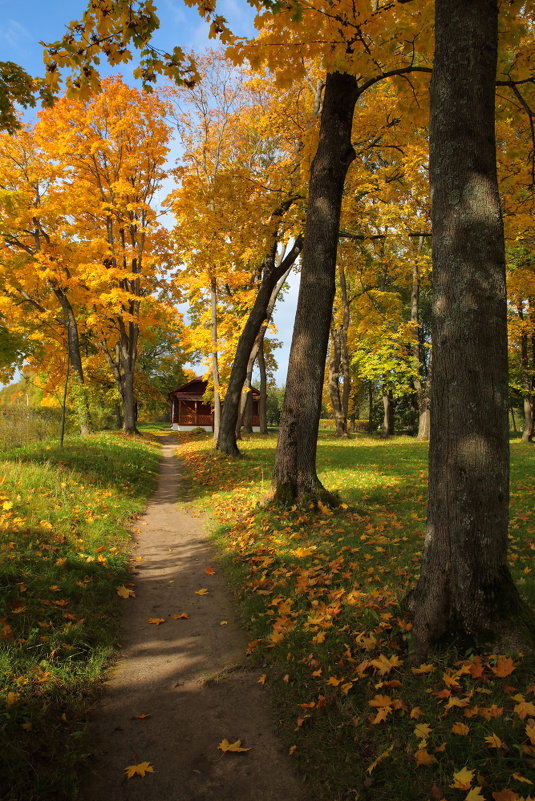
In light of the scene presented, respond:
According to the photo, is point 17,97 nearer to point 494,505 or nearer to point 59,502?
point 59,502

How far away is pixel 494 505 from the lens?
3252 mm

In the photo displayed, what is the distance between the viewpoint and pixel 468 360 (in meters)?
3.27

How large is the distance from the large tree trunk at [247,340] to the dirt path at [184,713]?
34.6 feet

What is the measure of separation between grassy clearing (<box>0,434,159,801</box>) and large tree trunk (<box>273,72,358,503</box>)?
2943 millimetres

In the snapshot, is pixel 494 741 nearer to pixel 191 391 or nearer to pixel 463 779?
pixel 463 779

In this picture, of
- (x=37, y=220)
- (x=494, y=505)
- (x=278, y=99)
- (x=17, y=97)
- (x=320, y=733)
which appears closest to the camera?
(x=320, y=733)

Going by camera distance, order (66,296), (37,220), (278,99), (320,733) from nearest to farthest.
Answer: (320,733) → (278,99) → (37,220) → (66,296)

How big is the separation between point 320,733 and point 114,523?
18.1 ft

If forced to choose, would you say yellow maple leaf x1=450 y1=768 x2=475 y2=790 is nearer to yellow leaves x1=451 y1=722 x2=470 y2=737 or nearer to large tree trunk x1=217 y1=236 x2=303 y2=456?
yellow leaves x1=451 y1=722 x2=470 y2=737

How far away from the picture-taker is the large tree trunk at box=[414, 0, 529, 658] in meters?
3.26

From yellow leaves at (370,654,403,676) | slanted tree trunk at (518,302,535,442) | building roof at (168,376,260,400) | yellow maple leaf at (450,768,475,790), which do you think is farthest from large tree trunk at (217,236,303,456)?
building roof at (168,376,260,400)

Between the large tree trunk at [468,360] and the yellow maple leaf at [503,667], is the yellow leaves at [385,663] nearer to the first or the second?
the large tree trunk at [468,360]

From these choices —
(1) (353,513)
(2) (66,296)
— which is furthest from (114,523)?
(2) (66,296)

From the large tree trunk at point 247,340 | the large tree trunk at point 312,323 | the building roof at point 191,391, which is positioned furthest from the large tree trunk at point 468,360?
the building roof at point 191,391
